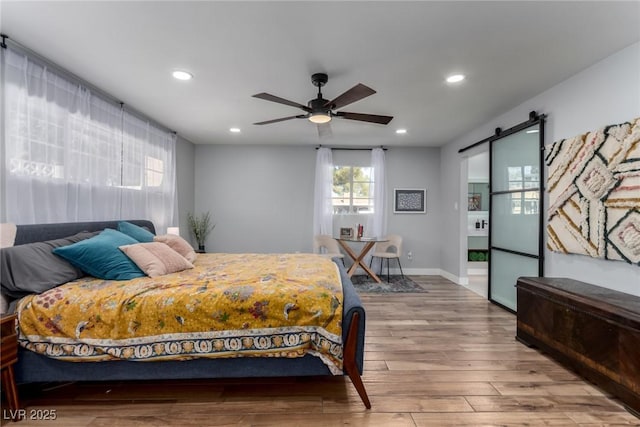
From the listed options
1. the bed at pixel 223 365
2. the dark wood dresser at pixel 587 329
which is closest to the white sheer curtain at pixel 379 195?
the dark wood dresser at pixel 587 329

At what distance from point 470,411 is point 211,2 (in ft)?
9.63

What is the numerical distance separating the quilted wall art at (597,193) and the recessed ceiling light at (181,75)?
11.7 ft

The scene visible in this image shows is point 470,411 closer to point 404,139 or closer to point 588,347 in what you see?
point 588,347

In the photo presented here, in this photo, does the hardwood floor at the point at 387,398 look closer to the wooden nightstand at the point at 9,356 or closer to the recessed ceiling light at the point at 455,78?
the wooden nightstand at the point at 9,356

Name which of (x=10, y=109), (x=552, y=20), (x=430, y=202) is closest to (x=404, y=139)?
(x=430, y=202)

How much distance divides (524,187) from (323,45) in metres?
2.76

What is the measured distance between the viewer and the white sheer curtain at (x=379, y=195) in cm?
542

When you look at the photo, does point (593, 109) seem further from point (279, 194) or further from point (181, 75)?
point (279, 194)

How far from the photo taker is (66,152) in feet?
8.40

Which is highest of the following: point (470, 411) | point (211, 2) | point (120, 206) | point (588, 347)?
point (211, 2)

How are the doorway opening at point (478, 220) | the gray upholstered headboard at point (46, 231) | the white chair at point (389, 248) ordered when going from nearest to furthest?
the gray upholstered headboard at point (46, 231) < the white chair at point (389, 248) < the doorway opening at point (478, 220)

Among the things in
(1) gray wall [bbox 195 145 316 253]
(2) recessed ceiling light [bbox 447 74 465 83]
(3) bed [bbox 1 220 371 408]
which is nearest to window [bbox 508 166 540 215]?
(2) recessed ceiling light [bbox 447 74 465 83]

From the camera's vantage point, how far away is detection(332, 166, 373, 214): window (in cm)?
556

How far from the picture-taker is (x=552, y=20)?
6.18 ft
